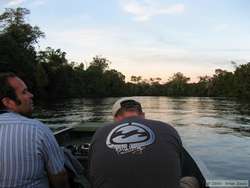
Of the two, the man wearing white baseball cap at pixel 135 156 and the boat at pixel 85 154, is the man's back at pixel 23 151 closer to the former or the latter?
the man wearing white baseball cap at pixel 135 156

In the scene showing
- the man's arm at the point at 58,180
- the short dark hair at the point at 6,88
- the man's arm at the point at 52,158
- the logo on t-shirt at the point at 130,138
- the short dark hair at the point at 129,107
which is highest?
the short dark hair at the point at 6,88

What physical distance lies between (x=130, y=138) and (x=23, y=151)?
31.8 inches

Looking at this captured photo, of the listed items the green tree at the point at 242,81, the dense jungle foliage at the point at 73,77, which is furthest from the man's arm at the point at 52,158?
the green tree at the point at 242,81

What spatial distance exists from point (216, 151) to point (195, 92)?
377ft

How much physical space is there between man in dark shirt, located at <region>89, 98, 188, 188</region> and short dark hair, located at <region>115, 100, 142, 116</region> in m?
0.21

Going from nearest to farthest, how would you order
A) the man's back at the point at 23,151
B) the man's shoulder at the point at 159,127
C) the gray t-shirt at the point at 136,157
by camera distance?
the gray t-shirt at the point at 136,157, the man's shoulder at the point at 159,127, the man's back at the point at 23,151

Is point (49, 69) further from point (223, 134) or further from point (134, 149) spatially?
point (134, 149)

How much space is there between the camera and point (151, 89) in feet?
421

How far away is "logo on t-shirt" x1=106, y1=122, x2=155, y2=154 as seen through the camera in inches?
113

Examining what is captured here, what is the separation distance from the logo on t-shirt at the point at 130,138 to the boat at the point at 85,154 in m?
1.07

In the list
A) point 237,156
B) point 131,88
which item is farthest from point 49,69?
point 237,156

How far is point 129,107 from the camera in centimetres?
327

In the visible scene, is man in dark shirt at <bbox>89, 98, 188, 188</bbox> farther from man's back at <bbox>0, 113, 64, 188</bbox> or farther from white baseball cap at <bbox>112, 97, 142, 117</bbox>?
man's back at <bbox>0, 113, 64, 188</bbox>

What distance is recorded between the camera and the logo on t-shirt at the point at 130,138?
9.41 ft
